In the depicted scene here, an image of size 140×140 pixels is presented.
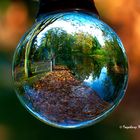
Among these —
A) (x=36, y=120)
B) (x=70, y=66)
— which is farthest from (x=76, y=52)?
(x=36, y=120)

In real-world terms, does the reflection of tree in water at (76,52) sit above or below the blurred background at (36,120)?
above

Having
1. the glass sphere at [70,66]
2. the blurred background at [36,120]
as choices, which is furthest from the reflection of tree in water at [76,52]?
the blurred background at [36,120]

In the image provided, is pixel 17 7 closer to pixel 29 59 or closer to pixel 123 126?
pixel 123 126

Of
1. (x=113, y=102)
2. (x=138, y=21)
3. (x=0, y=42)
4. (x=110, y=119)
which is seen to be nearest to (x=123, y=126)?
(x=110, y=119)

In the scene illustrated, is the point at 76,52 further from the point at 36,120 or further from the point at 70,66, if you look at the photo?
the point at 36,120

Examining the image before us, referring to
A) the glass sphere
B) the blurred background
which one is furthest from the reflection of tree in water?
the blurred background

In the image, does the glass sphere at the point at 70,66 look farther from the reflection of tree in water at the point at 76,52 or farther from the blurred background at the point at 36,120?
the blurred background at the point at 36,120
